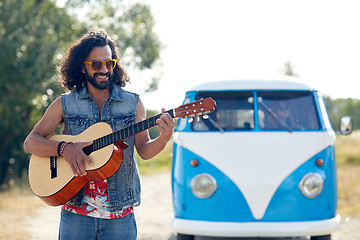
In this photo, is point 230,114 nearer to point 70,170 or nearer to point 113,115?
point 113,115

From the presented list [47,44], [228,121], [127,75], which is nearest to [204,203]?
[228,121]

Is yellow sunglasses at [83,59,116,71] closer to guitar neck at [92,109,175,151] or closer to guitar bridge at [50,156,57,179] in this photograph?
guitar neck at [92,109,175,151]

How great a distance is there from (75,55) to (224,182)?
263cm

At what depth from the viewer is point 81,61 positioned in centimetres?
→ 320

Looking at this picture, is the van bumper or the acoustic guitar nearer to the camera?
the acoustic guitar

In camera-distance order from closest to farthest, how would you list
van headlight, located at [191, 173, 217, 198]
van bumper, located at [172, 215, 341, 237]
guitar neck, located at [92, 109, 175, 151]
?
guitar neck, located at [92, 109, 175, 151] → van bumper, located at [172, 215, 341, 237] → van headlight, located at [191, 173, 217, 198]

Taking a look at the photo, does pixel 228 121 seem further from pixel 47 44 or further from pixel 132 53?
pixel 132 53

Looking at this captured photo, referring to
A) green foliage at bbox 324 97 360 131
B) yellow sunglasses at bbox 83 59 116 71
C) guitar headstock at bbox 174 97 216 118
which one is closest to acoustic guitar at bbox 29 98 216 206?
guitar headstock at bbox 174 97 216 118

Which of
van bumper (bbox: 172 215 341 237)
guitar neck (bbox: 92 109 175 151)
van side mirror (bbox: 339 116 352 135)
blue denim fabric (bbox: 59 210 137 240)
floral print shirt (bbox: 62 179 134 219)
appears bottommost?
van bumper (bbox: 172 215 341 237)

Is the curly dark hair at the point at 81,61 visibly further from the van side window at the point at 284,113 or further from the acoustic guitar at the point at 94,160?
the van side window at the point at 284,113

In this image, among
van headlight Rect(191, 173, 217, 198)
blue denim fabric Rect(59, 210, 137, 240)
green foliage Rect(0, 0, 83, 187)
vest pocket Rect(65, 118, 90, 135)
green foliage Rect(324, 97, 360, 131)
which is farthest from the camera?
green foliage Rect(324, 97, 360, 131)

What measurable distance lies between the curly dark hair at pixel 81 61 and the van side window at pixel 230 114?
2.50 metres

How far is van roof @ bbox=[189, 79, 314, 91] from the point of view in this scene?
18.7 ft

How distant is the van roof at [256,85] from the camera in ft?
18.7
